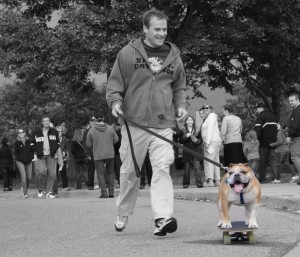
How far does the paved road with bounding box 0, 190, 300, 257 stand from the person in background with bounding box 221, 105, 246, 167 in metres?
7.62

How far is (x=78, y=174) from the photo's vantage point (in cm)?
2261

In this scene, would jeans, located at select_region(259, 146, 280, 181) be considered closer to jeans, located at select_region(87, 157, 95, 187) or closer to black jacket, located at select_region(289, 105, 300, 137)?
black jacket, located at select_region(289, 105, 300, 137)

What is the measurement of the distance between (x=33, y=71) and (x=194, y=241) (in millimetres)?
24535

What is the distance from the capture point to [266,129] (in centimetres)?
1938

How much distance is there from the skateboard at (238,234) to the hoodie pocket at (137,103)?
54.8 inches

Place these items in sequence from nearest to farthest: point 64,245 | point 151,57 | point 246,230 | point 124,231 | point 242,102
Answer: point 246,230 → point 64,245 → point 151,57 → point 124,231 → point 242,102

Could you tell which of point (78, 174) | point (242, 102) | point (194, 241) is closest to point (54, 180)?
point (78, 174)

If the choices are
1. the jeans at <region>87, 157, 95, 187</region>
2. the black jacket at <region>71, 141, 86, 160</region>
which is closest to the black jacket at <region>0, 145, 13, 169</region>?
the black jacket at <region>71, 141, 86, 160</region>

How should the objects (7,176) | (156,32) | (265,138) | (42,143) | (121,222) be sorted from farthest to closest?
(7,176), (265,138), (42,143), (121,222), (156,32)

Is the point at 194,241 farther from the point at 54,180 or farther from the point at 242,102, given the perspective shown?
the point at 242,102

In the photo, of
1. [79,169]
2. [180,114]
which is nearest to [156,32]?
[180,114]

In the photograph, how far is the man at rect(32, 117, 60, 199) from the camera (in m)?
18.4

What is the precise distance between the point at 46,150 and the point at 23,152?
2.02m

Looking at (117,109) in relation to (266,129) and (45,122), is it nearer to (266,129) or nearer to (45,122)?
(45,122)
